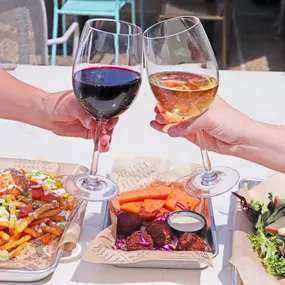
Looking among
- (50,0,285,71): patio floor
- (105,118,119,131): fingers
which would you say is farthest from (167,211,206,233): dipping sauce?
(50,0,285,71): patio floor

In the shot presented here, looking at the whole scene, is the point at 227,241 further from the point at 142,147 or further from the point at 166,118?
the point at 142,147

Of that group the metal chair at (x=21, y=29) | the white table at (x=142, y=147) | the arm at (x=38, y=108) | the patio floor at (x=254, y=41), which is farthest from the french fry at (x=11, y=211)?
the patio floor at (x=254, y=41)

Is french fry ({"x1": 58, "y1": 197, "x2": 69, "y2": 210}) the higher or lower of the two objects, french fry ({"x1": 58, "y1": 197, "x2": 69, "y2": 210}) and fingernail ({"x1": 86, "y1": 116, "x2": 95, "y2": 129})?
the lower

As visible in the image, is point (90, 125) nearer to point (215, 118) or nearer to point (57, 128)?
point (57, 128)

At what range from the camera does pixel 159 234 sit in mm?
1060

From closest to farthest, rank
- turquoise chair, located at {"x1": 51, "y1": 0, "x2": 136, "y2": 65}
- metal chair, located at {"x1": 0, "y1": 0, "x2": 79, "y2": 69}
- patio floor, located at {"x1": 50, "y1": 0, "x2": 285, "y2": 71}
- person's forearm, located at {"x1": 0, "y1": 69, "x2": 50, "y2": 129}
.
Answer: person's forearm, located at {"x1": 0, "y1": 69, "x2": 50, "y2": 129} → metal chair, located at {"x1": 0, "y1": 0, "x2": 79, "y2": 69} → turquoise chair, located at {"x1": 51, "y1": 0, "x2": 136, "y2": 65} → patio floor, located at {"x1": 50, "y1": 0, "x2": 285, "y2": 71}

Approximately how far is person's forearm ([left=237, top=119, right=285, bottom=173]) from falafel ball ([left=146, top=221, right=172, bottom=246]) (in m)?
0.28

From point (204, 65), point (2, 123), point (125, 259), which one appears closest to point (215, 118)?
point (204, 65)

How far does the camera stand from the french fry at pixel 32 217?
1068mm

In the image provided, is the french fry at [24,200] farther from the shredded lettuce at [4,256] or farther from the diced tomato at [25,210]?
the shredded lettuce at [4,256]

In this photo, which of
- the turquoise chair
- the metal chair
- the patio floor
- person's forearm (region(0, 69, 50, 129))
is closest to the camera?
person's forearm (region(0, 69, 50, 129))

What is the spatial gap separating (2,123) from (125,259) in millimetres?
Answer: 769

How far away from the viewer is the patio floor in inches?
201

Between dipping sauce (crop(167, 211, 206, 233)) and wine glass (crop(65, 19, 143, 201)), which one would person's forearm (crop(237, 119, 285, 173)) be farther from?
wine glass (crop(65, 19, 143, 201))
